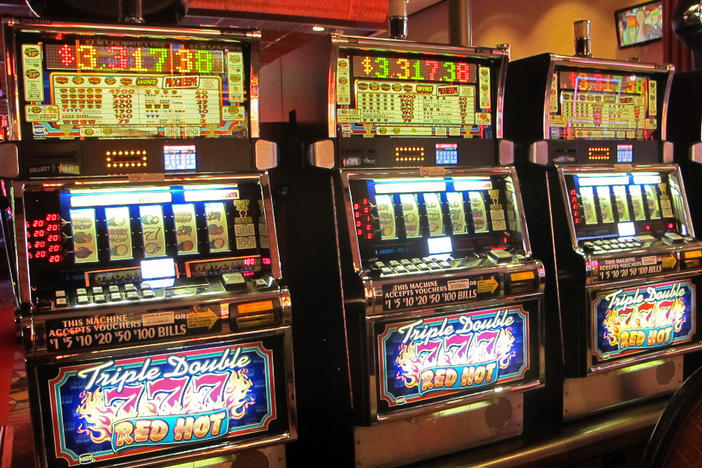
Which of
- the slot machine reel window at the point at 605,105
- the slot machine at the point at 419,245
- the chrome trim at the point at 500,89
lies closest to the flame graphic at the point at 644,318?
the slot machine at the point at 419,245

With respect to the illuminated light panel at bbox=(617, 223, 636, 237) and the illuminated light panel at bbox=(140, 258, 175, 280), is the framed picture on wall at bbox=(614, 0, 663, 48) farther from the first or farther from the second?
the illuminated light panel at bbox=(140, 258, 175, 280)

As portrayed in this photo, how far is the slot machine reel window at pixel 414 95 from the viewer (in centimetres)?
303

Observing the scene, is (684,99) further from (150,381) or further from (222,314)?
(150,381)

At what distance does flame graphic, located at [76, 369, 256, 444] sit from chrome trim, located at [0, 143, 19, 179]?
0.84 m

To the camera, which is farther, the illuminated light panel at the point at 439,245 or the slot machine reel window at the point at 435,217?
the illuminated light panel at the point at 439,245

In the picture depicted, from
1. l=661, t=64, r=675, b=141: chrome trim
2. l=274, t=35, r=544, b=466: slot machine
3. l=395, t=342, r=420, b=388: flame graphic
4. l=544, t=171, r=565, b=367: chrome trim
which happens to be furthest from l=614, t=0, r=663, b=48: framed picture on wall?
l=395, t=342, r=420, b=388: flame graphic

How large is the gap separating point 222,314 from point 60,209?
29.1 inches

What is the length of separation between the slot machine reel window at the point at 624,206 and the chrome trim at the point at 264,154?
165 centimetres

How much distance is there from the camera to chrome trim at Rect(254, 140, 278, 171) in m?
2.83

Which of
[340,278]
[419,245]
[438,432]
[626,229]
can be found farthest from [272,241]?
[626,229]

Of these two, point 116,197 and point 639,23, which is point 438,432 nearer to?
point 116,197

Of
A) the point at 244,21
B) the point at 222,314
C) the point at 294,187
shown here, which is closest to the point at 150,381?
the point at 222,314

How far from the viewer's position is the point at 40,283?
Result: 8.15ft

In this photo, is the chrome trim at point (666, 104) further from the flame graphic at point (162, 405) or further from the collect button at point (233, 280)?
the flame graphic at point (162, 405)
